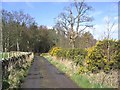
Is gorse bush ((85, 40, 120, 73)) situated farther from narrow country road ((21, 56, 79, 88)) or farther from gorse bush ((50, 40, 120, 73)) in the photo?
narrow country road ((21, 56, 79, 88))

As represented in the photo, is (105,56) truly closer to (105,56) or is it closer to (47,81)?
(105,56)

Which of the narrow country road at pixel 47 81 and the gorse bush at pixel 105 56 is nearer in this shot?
the narrow country road at pixel 47 81

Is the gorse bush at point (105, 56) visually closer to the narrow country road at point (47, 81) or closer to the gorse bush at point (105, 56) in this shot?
the gorse bush at point (105, 56)

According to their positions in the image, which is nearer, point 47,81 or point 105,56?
point 105,56

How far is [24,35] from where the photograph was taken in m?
77.0

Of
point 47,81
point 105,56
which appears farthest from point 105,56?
point 47,81

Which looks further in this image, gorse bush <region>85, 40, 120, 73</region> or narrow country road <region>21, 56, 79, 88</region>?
gorse bush <region>85, 40, 120, 73</region>

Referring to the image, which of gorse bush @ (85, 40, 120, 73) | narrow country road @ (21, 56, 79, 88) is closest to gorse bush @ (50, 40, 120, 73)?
gorse bush @ (85, 40, 120, 73)

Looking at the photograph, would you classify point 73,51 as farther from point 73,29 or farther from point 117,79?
point 73,29

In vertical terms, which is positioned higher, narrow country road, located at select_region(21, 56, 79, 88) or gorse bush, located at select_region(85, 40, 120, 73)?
gorse bush, located at select_region(85, 40, 120, 73)

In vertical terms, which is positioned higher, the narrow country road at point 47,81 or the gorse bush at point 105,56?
the gorse bush at point 105,56

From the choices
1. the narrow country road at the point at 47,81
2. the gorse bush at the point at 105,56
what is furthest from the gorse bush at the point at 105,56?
the narrow country road at the point at 47,81

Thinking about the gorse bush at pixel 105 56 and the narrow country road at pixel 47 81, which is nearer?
the narrow country road at pixel 47 81

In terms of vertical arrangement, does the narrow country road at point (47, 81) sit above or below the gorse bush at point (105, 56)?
below
